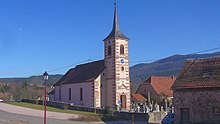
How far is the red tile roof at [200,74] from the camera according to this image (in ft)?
117

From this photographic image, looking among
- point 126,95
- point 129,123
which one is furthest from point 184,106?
point 126,95

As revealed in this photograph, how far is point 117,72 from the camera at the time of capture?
6162cm

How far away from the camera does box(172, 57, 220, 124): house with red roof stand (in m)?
34.6

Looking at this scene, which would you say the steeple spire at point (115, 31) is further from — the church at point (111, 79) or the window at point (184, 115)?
the window at point (184, 115)

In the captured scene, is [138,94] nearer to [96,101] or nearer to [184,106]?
[96,101]

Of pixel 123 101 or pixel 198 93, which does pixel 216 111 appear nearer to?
pixel 198 93

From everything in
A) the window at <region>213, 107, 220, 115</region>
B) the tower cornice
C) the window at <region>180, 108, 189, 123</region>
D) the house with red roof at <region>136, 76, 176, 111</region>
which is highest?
the tower cornice

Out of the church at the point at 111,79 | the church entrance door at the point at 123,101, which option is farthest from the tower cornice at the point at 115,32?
the church entrance door at the point at 123,101

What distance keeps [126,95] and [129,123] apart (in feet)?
72.7

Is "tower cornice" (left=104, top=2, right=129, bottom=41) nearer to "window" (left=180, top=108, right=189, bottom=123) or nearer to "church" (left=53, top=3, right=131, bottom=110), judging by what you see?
"church" (left=53, top=3, right=131, bottom=110)

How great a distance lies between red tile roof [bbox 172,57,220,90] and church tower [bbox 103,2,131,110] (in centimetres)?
2230

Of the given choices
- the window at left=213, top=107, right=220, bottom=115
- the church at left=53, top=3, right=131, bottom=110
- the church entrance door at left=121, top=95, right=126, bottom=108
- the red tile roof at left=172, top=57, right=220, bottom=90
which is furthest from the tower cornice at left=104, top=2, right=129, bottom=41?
the window at left=213, top=107, right=220, bottom=115

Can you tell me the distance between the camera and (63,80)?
252 ft

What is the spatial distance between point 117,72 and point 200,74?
25.2 m
